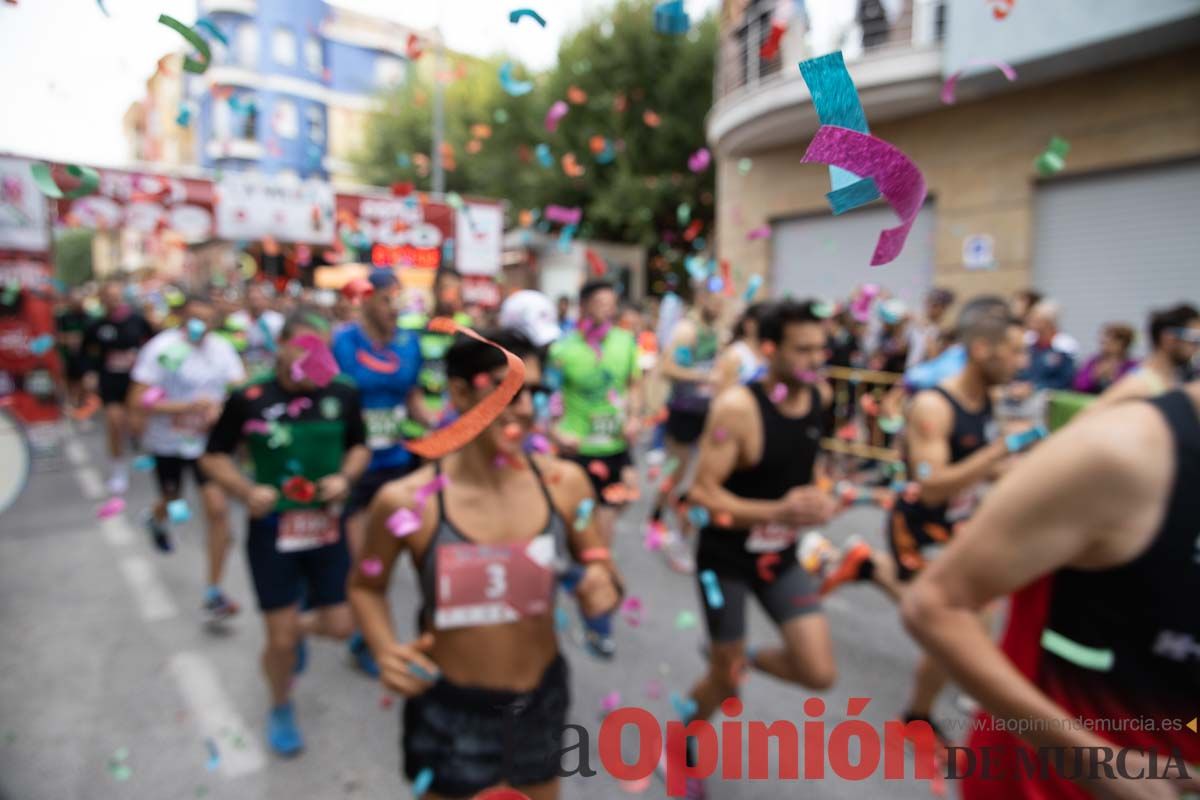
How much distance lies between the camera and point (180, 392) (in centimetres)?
532

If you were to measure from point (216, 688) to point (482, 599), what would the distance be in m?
2.57

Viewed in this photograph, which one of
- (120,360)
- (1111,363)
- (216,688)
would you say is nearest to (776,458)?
(216,688)

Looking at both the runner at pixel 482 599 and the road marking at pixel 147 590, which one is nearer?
the runner at pixel 482 599

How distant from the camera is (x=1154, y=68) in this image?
27.8ft

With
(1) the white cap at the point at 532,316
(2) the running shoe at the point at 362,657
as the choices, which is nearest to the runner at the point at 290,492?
(2) the running shoe at the point at 362,657

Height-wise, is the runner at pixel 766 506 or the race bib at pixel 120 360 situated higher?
the race bib at pixel 120 360

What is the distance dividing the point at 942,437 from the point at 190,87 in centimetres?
450

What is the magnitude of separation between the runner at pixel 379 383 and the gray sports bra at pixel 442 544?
7.82ft

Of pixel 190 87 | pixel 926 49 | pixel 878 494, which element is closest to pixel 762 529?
pixel 190 87

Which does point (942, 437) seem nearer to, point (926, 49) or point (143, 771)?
point (143, 771)

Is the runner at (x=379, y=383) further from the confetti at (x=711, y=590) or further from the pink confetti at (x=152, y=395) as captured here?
the confetti at (x=711, y=590)

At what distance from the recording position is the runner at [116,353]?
8.27 metres

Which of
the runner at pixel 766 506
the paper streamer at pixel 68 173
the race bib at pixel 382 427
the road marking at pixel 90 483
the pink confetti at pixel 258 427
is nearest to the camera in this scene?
the paper streamer at pixel 68 173

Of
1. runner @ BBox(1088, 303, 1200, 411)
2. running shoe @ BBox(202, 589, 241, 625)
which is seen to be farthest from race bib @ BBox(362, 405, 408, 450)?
runner @ BBox(1088, 303, 1200, 411)
